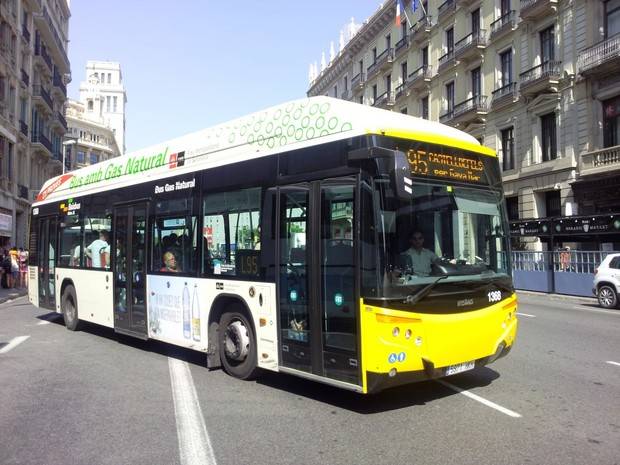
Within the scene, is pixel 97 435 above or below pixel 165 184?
below

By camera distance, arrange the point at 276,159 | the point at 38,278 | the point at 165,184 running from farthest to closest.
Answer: the point at 38,278
the point at 165,184
the point at 276,159

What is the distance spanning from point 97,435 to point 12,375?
131 inches

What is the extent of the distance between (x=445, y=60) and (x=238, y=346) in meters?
34.1

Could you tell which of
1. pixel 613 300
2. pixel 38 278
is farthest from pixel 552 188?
→ pixel 38 278

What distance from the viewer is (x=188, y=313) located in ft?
25.8

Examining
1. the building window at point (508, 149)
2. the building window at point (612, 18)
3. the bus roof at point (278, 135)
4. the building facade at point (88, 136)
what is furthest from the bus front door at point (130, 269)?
the building facade at point (88, 136)

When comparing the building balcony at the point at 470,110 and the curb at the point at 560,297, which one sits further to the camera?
the building balcony at the point at 470,110

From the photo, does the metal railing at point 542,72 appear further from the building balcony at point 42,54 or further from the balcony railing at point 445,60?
the building balcony at point 42,54

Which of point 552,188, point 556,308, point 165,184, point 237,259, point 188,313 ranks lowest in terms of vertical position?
point 556,308

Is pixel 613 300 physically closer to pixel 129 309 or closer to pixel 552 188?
pixel 552 188

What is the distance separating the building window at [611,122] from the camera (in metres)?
24.5

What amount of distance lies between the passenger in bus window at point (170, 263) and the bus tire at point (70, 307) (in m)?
4.05

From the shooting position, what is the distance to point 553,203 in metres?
28.6

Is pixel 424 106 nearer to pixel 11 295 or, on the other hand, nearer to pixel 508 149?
pixel 508 149
